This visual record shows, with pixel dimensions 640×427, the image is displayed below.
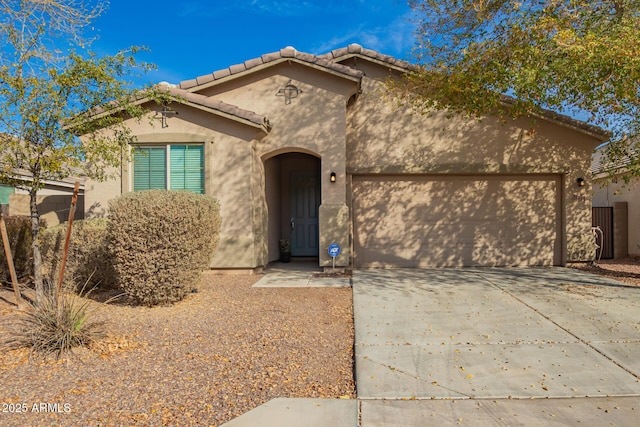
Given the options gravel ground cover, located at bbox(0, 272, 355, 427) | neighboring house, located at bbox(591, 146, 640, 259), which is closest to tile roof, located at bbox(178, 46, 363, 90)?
gravel ground cover, located at bbox(0, 272, 355, 427)

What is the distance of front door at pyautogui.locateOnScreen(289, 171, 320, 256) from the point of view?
12.0 metres

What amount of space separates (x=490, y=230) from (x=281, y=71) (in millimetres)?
6663

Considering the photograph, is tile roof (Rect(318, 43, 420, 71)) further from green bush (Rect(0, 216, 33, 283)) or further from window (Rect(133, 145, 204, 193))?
green bush (Rect(0, 216, 33, 283))

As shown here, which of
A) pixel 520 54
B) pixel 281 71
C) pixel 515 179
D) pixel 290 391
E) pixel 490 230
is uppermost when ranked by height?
pixel 281 71

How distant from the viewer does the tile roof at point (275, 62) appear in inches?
372

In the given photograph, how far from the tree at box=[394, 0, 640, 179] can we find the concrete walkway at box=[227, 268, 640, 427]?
351cm

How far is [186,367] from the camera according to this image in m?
4.17

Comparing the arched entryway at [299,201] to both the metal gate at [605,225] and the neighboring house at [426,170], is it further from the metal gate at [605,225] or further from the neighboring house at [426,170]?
the metal gate at [605,225]

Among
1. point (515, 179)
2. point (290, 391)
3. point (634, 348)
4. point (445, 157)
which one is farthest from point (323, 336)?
point (515, 179)

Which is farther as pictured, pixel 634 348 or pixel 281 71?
pixel 281 71

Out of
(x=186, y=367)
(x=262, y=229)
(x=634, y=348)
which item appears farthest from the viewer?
A: (x=262, y=229)

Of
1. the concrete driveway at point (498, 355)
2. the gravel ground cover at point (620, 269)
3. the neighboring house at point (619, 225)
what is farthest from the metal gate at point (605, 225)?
the concrete driveway at point (498, 355)

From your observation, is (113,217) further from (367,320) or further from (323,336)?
(367,320)

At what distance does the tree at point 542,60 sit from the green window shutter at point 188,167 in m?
5.00
